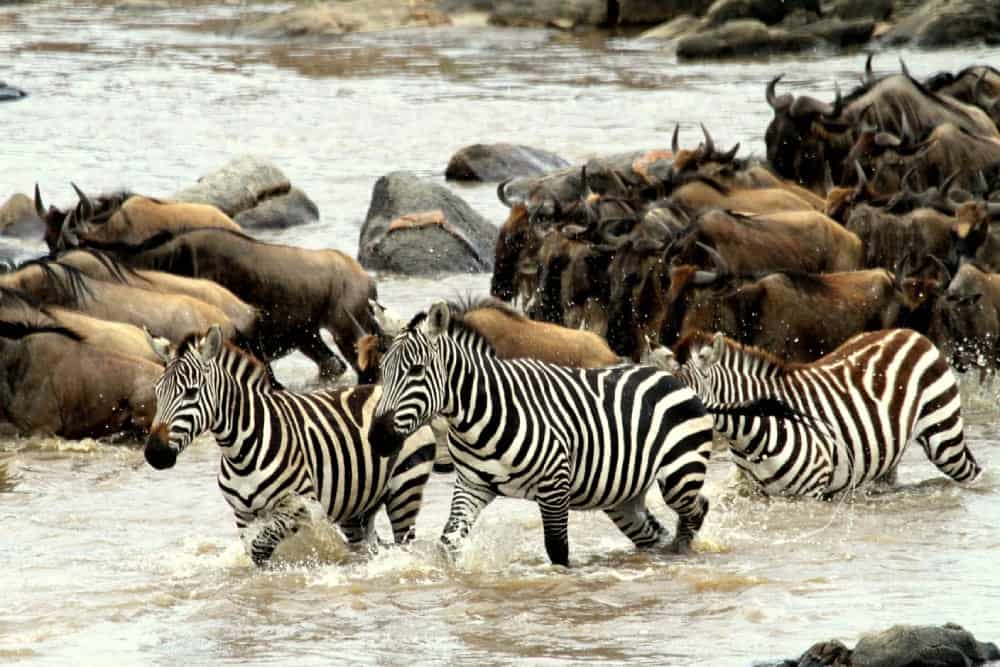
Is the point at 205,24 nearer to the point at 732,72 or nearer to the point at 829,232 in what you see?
the point at 732,72

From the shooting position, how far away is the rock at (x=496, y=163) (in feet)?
76.0

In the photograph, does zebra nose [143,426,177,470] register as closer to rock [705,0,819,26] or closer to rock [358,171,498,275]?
rock [358,171,498,275]

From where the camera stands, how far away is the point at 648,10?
45969 millimetres

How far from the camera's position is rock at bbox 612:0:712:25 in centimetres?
4556

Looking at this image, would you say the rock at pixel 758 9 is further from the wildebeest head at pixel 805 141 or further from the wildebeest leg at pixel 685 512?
the wildebeest leg at pixel 685 512

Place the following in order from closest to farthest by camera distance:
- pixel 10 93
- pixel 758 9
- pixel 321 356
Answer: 1. pixel 321 356
2. pixel 10 93
3. pixel 758 9

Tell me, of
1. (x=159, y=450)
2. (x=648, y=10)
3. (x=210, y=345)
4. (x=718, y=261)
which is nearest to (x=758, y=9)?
(x=648, y=10)

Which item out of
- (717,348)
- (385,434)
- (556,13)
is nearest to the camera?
(385,434)

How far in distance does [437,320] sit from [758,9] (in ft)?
117

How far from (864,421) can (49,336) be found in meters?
5.10

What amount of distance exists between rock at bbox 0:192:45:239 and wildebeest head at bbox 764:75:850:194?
735cm

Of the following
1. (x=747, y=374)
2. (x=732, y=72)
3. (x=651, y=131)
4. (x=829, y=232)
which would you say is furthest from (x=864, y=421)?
(x=732, y=72)

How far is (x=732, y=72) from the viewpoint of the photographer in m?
36.3

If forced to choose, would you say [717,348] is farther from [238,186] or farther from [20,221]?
[238,186]
